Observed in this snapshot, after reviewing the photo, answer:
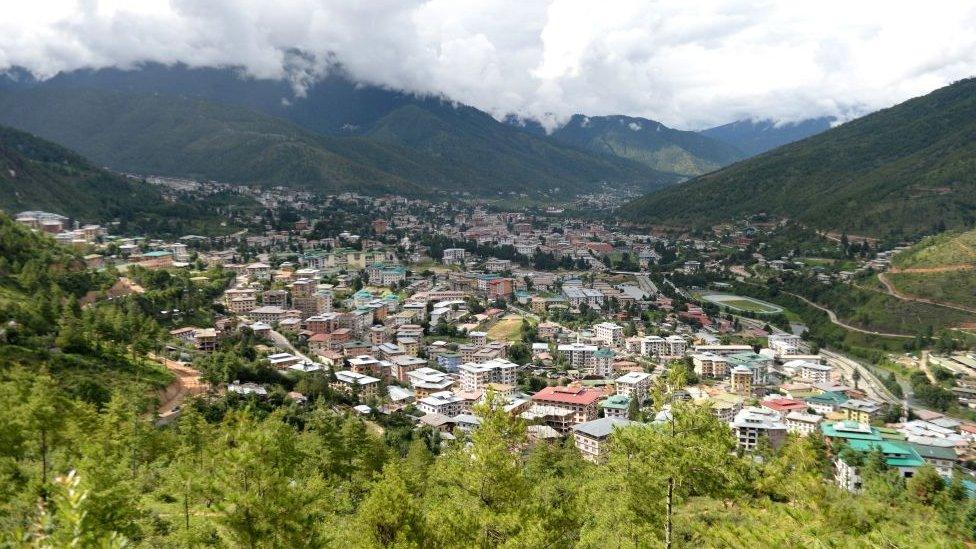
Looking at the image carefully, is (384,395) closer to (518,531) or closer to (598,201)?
(518,531)

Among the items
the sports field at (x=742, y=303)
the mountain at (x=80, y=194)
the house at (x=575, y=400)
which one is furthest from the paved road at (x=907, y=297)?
the mountain at (x=80, y=194)

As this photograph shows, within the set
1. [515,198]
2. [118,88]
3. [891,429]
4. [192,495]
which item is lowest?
[891,429]

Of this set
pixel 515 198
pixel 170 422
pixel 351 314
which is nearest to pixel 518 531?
pixel 170 422

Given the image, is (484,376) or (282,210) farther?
(282,210)

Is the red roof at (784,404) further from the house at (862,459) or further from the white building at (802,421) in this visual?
the house at (862,459)

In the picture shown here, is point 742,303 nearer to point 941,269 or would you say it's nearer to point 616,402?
point 941,269

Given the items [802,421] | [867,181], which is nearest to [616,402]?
[802,421]

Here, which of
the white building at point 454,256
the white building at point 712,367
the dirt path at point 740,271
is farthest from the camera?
the white building at point 454,256

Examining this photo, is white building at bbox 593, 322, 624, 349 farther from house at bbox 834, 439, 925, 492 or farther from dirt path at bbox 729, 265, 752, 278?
dirt path at bbox 729, 265, 752, 278
